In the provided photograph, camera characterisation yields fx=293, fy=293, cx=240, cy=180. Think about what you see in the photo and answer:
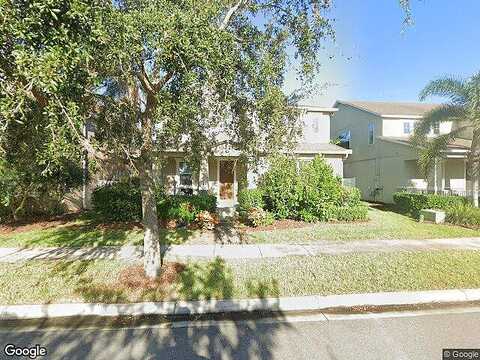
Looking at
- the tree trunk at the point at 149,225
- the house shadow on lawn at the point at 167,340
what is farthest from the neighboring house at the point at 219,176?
the house shadow on lawn at the point at 167,340

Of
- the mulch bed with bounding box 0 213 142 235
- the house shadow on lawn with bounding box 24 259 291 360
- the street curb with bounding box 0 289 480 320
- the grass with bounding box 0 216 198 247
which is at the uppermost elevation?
the mulch bed with bounding box 0 213 142 235

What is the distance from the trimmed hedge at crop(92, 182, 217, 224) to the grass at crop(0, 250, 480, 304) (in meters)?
4.07

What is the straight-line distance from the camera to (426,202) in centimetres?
1252

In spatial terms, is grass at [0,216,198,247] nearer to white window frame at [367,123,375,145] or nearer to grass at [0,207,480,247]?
grass at [0,207,480,247]

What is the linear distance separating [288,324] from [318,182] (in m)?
7.30

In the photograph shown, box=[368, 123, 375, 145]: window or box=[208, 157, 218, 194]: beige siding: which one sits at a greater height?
box=[368, 123, 375, 145]: window

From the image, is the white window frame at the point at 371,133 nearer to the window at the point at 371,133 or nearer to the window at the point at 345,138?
the window at the point at 371,133

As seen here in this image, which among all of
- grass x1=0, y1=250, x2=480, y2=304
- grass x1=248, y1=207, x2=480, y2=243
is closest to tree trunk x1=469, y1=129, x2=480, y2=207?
grass x1=248, y1=207, x2=480, y2=243

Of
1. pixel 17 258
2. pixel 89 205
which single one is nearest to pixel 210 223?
pixel 17 258

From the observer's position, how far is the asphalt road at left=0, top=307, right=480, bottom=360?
3.51m

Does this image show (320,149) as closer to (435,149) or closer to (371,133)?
(435,149)

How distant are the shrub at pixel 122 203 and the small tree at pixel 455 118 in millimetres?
12031

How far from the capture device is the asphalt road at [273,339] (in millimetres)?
3510

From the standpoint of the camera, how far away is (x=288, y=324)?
422 cm
